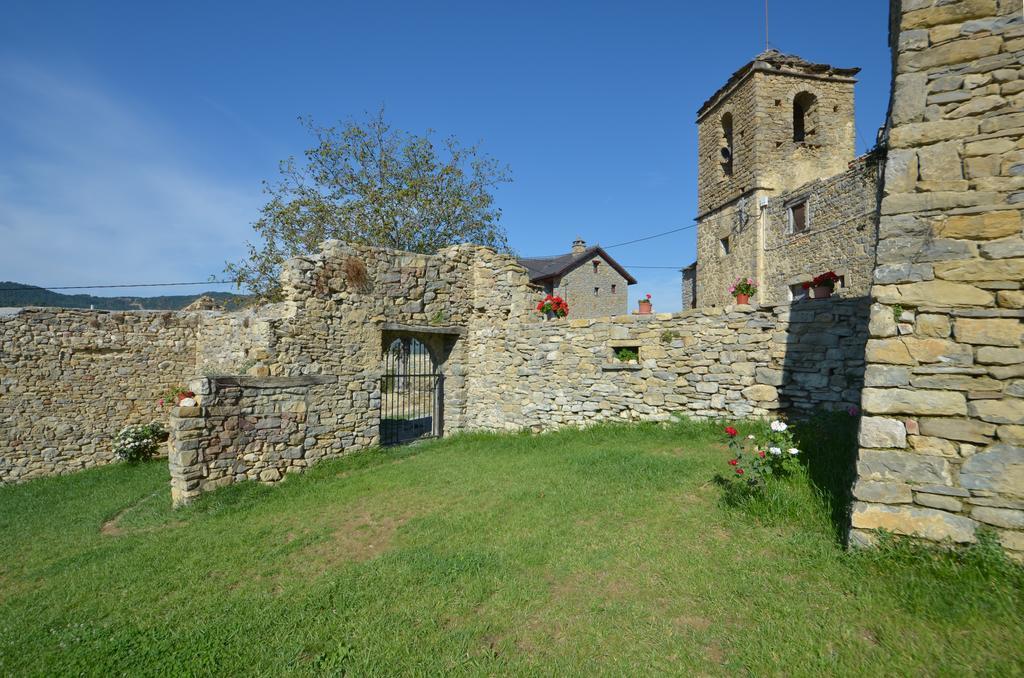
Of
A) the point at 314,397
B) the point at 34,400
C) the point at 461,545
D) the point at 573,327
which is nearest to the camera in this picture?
the point at 461,545

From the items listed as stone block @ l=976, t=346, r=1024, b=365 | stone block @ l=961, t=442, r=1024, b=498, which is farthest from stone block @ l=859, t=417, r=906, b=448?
stone block @ l=976, t=346, r=1024, b=365

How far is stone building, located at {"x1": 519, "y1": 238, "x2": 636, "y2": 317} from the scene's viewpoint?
30.8 m

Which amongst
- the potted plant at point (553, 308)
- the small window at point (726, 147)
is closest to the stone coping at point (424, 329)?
the potted plant at point (553, 308)

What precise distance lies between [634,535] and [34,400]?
14194 millimetres

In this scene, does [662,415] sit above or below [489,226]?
below

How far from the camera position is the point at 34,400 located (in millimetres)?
11727

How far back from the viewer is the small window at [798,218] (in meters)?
15.8

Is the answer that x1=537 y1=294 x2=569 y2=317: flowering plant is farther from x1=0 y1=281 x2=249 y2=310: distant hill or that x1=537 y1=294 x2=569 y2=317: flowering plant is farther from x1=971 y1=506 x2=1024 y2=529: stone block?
x1=0 y1=281 x2=249 y2=310: distant hill

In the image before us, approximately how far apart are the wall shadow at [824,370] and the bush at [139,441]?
14068mm

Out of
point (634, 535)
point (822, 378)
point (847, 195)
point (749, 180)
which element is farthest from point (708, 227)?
point (634, 535)

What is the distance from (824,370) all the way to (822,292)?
1188 millimetres

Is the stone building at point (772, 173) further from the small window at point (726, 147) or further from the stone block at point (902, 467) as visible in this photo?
the stone block at point (902, 467)

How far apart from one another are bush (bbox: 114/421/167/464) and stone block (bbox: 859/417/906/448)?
48.2 ft

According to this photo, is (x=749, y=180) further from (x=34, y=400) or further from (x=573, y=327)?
(x=34, y=400)
